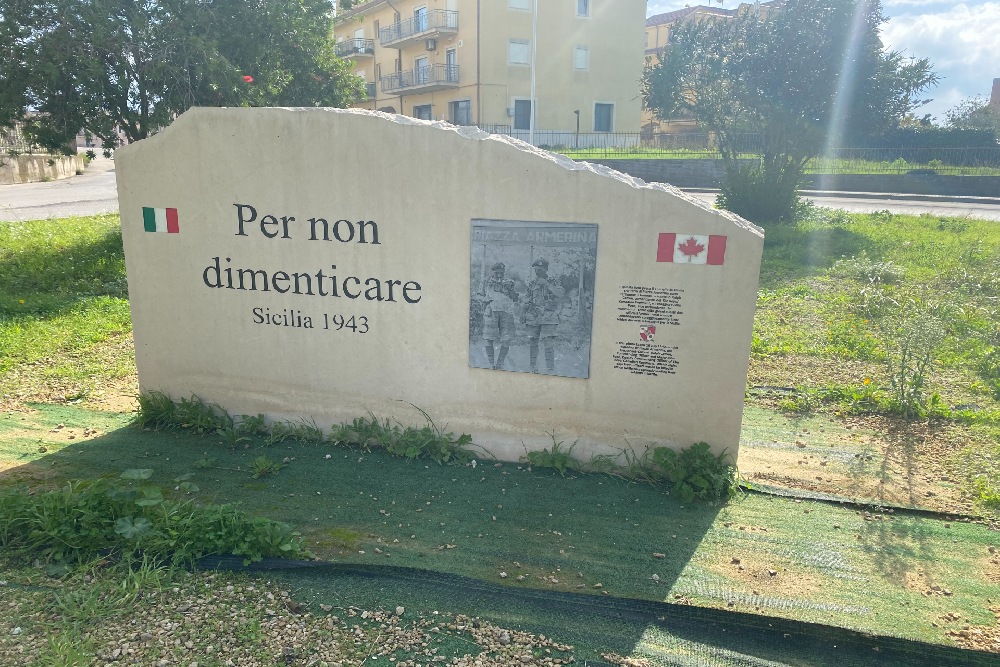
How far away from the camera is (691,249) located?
459 cm

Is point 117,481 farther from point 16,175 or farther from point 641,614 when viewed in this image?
point 16,175

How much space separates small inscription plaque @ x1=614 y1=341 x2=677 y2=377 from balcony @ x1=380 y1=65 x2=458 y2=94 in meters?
34.7

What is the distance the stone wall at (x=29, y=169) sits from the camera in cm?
2642

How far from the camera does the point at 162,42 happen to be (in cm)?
1138

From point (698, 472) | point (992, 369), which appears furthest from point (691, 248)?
point (992, 369)

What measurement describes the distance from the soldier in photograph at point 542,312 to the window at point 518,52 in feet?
111

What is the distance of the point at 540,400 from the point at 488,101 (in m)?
33.1

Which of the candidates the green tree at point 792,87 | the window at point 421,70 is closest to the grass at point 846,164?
the green tree at point 792,87

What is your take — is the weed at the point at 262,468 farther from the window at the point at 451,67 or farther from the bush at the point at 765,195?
the window at the point at 451,67

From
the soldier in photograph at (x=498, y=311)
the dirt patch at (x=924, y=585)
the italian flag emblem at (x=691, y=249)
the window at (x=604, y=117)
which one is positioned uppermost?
the window at (x=604, y=117)

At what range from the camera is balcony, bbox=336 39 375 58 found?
44312 mm

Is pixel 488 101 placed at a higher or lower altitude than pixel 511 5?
lower

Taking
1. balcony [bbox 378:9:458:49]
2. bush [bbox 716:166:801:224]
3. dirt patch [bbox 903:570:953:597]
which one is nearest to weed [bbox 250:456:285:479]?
dirt patch [bbox 903:570:953:597]

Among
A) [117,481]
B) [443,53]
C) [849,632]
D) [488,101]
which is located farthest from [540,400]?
[443,53]
